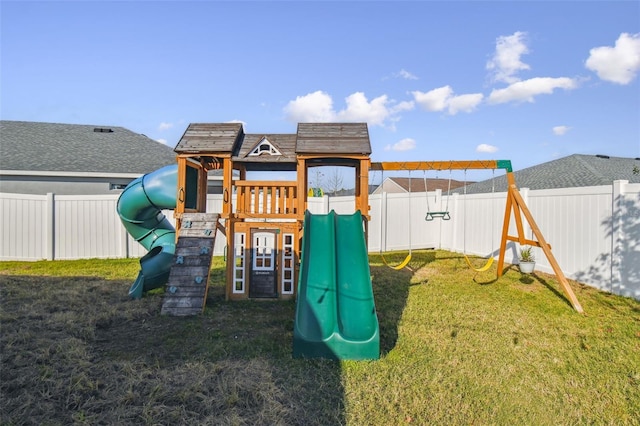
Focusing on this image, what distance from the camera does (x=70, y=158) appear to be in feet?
45.5

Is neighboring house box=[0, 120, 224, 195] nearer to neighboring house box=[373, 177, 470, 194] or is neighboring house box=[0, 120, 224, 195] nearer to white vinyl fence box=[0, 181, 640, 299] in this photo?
white vinyl fence box=[0, 181, 640, 299]

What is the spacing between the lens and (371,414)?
9.89 ft

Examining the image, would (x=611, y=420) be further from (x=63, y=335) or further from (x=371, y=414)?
(x=63, y=335)

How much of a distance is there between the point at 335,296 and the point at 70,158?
532 inches

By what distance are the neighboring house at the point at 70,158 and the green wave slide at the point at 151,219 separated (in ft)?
21.2

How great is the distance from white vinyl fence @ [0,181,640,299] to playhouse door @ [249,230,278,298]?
8.73ft

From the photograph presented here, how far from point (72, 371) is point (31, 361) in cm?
60

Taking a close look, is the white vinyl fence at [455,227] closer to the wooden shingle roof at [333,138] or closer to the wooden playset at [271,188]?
the wooden playset at [271,188]

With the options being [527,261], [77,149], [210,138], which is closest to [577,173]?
[527,261]

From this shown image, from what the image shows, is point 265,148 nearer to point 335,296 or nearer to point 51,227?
point 335,296

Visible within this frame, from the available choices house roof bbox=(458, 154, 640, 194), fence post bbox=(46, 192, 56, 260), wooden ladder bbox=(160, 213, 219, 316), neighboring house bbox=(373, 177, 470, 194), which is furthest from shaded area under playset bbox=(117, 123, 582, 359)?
neighboring house bbox=(373, 177, 470, 194)

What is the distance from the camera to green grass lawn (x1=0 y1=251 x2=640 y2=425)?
3.03 meters

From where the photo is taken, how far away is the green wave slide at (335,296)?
13.4ft

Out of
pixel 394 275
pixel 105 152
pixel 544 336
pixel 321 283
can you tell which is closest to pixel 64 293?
pixel 321 283
